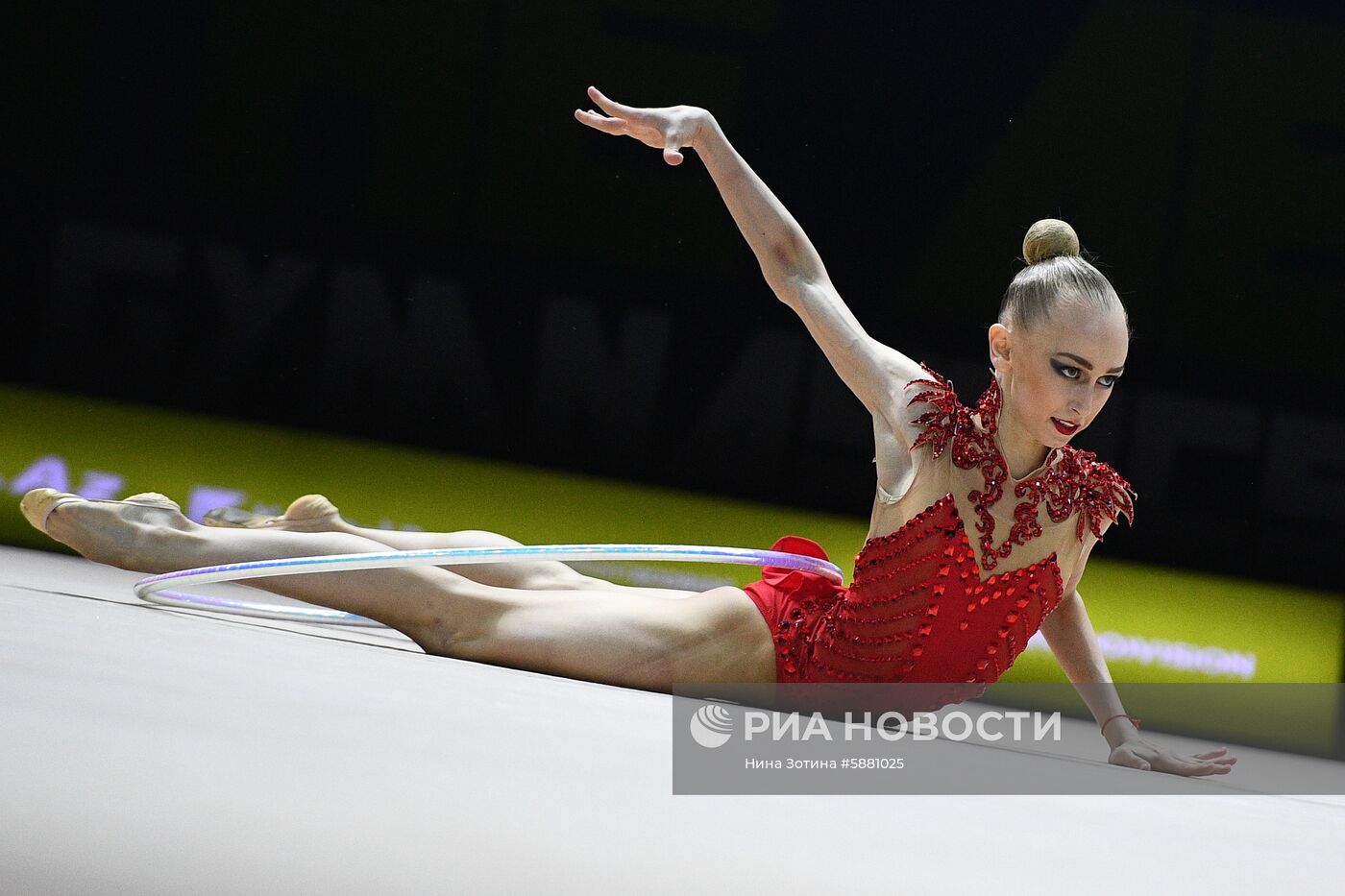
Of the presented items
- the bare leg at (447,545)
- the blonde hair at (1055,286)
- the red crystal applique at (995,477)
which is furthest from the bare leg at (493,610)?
the blonde hair at (1055,286)

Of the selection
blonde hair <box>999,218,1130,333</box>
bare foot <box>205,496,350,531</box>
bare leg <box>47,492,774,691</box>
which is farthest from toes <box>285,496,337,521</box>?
blonde hair <box>999,218,1130,333</box>

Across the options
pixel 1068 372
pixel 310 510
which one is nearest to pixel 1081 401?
pixel 1068 372

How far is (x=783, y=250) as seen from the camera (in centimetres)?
219

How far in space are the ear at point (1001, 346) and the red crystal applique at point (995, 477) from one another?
0.05 meters

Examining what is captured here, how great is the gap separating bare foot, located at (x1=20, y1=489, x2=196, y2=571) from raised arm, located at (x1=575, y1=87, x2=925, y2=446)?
1.12m

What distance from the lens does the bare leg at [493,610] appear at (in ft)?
7.31

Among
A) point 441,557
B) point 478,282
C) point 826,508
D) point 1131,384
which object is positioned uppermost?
point 478,282

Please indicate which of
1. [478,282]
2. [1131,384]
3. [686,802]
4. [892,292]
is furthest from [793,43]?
[686,802]

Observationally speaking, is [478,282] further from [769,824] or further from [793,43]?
[769,824]

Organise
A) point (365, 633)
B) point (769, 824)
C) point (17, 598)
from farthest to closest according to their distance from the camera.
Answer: point (365, 633) → point (17, 598) → point (769, 824)

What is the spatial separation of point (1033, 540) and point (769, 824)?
1104 mm

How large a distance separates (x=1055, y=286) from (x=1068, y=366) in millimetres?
134

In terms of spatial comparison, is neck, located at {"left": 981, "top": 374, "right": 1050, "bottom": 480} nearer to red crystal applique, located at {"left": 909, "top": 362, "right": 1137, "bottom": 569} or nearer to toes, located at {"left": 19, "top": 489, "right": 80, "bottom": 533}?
red crystal applique, located at {"left": 909, "top": 362, "right": 1137, "bottom": 569}

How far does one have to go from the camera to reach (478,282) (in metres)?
4.51
